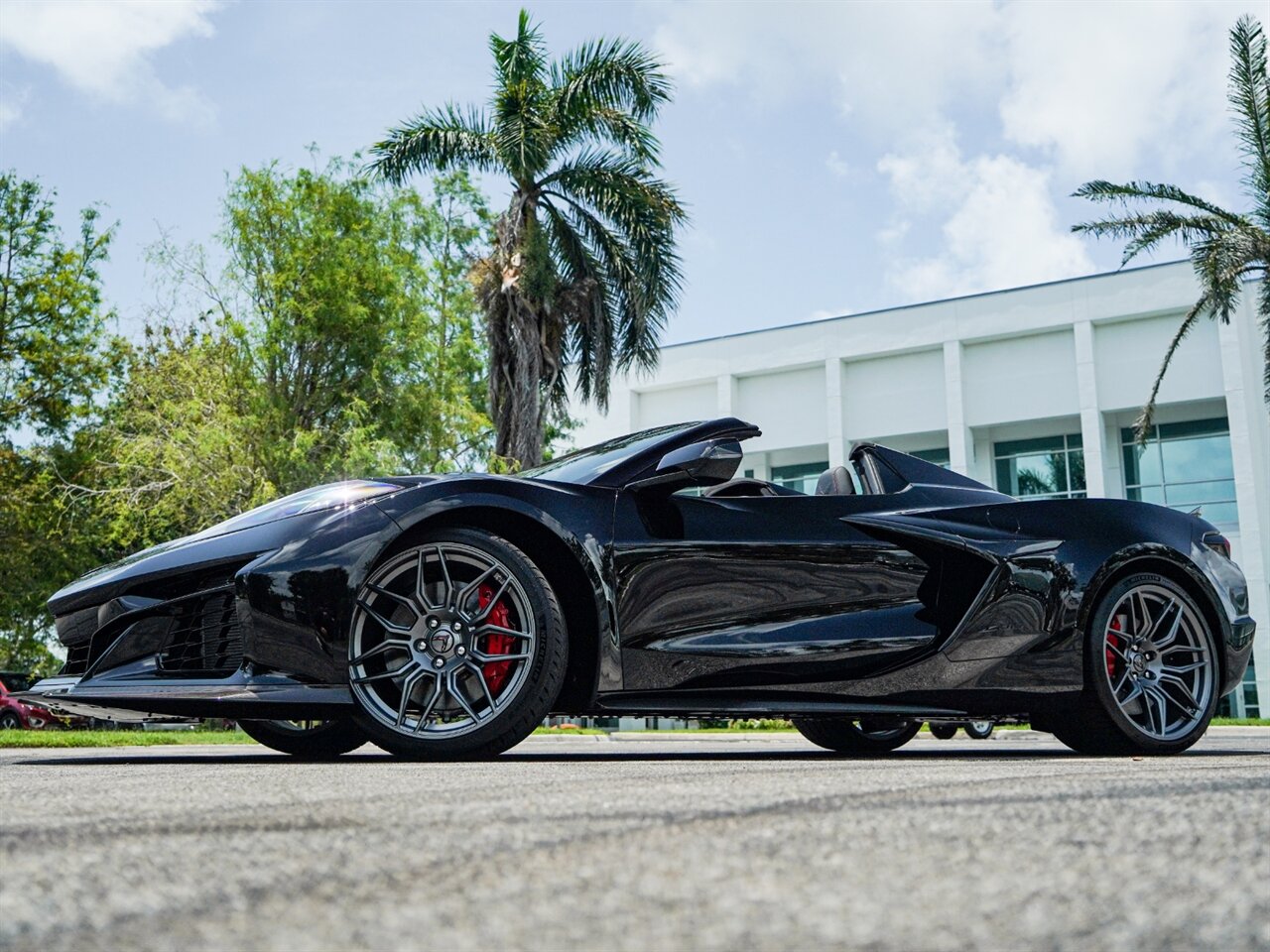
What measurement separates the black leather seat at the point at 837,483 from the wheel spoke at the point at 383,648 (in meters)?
1.94

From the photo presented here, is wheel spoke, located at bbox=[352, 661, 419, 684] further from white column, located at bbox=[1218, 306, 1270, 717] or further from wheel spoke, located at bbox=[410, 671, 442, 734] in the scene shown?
white column, located at bbox=[1218, 306, 1270, 717]

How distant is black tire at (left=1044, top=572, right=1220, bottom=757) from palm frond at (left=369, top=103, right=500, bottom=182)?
16.0 m

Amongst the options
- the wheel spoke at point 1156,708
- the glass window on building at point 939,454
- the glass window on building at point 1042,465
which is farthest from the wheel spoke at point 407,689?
the glass window on building at point 939,454

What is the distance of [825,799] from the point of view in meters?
2.21

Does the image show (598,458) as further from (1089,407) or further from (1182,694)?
(1089,407)

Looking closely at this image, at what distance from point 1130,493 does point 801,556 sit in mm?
32567

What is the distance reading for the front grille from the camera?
3.94 metres

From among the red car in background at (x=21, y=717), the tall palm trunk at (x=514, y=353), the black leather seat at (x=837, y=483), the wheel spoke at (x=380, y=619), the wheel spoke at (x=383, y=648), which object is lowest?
the red car in background at (x=21, y=717)

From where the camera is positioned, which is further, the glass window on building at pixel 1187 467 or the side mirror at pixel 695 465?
the glass window on building at pixel 1187 467

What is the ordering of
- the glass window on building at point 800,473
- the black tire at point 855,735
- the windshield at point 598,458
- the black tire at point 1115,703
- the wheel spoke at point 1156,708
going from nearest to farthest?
the windshield at point 598,458, the black tire at point 1115,703, the wheel spoke at point 1156,708, the black tire at point 855,735, the glass window on building at point 800,473

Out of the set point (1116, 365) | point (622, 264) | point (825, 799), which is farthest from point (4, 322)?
point (1116, 365)

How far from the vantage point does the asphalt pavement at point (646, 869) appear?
1123 millimetres

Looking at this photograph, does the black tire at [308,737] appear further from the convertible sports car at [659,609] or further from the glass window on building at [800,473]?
the glass window on building at [800,473]

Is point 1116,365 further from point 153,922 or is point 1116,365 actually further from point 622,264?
point 153,922
